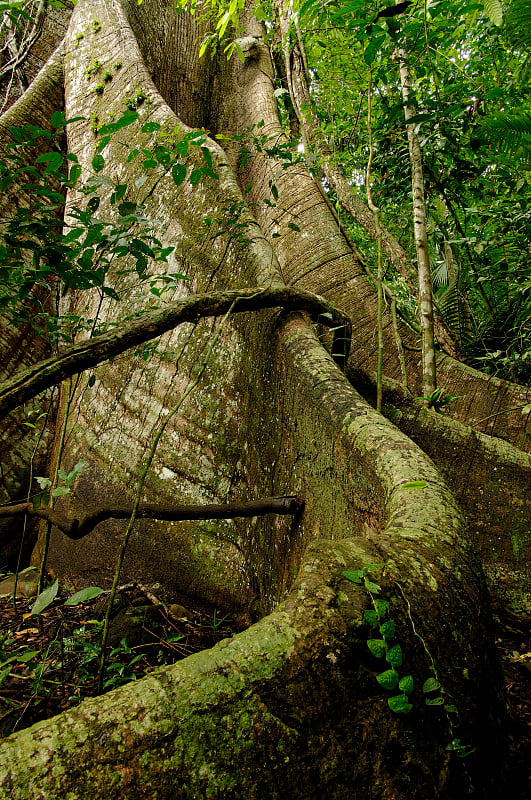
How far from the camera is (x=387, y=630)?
68cm

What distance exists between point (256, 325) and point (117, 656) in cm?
150

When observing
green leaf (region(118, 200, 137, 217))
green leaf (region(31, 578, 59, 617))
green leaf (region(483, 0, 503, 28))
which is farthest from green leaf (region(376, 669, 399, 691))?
green leaf (region(483, 0, 503, 28))

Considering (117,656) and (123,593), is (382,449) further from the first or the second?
(123,593)

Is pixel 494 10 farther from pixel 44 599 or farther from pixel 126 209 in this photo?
pixel 44 599

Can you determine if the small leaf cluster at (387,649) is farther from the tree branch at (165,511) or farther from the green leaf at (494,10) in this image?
the green leaf at (494,10)

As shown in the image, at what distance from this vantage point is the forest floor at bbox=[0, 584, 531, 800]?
50.5 inches

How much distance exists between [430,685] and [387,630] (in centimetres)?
11

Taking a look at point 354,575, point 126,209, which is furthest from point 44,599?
point 126,209

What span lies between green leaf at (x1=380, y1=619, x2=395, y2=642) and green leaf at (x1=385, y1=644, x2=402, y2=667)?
2 centimetres

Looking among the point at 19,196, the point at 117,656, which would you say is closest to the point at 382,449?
the point at 117,656

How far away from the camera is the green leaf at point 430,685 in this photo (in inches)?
26.7

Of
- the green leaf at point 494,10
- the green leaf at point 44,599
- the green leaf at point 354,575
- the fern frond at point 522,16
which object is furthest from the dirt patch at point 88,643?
the green leaf at point 494,10

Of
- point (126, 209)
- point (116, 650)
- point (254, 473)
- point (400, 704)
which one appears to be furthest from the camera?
point (254, 473)

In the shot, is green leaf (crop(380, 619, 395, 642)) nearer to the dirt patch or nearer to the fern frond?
the dirt patch
